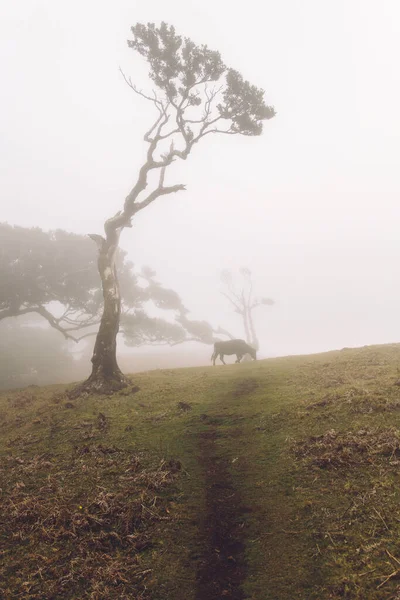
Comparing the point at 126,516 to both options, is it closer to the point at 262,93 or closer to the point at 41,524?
the point at 41,524

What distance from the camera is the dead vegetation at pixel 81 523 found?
4.39 m

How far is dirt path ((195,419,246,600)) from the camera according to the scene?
4199 mm

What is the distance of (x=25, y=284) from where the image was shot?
31.1 metres

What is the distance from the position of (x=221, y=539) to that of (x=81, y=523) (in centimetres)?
231

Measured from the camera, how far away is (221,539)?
5012mm

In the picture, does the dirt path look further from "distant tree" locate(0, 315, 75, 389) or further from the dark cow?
"distant tree" locate(0, 315, 75, 389)

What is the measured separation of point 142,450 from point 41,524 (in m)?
2.93

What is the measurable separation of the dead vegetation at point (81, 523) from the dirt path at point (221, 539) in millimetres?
737

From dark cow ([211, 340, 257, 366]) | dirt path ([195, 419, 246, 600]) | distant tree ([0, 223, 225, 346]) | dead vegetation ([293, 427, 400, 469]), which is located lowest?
dirt path ([195, 419, 246, 600])

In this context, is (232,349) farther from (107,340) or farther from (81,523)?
(81,523)

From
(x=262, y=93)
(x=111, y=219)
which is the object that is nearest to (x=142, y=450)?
(x=111, y=219)

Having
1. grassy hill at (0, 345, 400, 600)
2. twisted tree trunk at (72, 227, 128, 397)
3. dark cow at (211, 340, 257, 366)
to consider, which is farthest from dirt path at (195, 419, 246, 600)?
dark cow at (211, 340, 257, 366)

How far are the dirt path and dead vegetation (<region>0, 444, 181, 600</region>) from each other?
2.42ft

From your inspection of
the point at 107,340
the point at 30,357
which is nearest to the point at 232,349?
the point at 107,340
